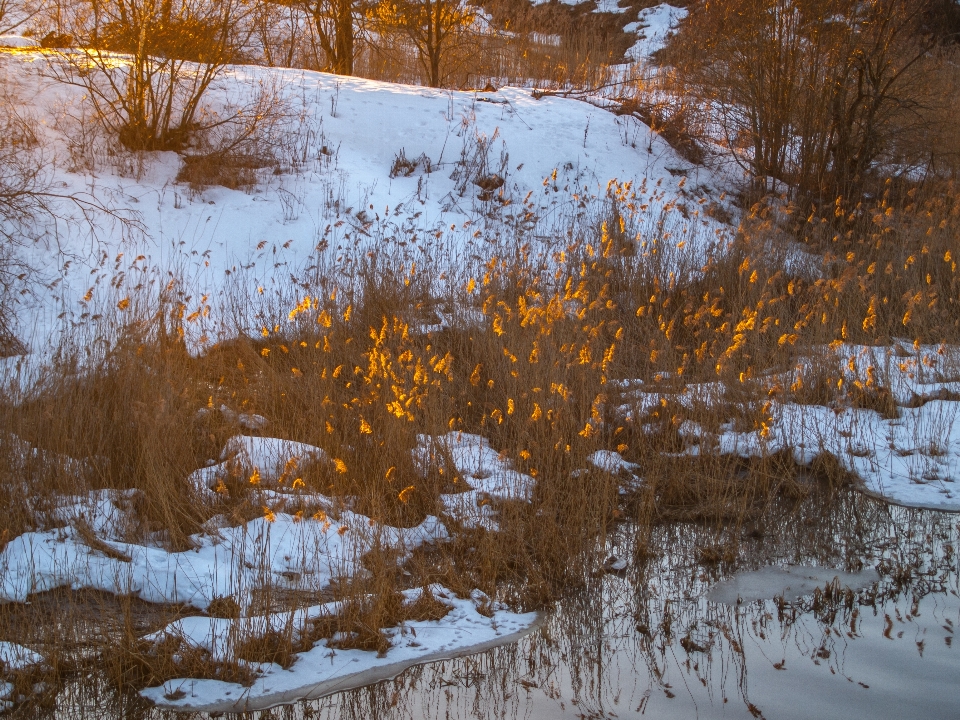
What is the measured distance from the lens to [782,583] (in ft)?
12.9

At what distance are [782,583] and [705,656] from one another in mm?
792

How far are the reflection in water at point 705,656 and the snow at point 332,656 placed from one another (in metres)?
0.06

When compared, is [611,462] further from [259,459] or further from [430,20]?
[430,20]

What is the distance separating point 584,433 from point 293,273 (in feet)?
13.4

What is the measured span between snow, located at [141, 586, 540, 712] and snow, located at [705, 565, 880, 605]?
922mm

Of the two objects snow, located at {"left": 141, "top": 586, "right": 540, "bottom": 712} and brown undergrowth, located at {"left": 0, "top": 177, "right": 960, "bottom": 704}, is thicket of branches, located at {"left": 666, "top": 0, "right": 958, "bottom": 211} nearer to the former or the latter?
brown undergrowth, located at {"left": 0, "top": 177, "right": 960, "bottom": 704}

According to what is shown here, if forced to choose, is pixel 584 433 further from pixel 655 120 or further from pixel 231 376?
pixel 655 120

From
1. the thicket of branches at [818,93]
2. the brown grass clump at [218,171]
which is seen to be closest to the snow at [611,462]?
the brown grass clump at [218,171]

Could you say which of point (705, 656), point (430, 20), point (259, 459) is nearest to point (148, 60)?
point (430, 20)

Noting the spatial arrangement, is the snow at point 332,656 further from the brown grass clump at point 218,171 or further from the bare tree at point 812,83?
the bare tree at point 812,83

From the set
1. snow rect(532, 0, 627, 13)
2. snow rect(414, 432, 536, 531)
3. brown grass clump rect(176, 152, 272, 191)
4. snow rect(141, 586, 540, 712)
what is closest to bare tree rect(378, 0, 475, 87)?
brown grass clump rect(176, 152, 272, 191)

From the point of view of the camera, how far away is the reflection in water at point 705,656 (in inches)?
120

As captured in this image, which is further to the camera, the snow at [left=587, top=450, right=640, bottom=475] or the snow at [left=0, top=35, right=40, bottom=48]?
the snow at [left=0, top=35, right=40, bottom=48]

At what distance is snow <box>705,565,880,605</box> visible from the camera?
150 inches
